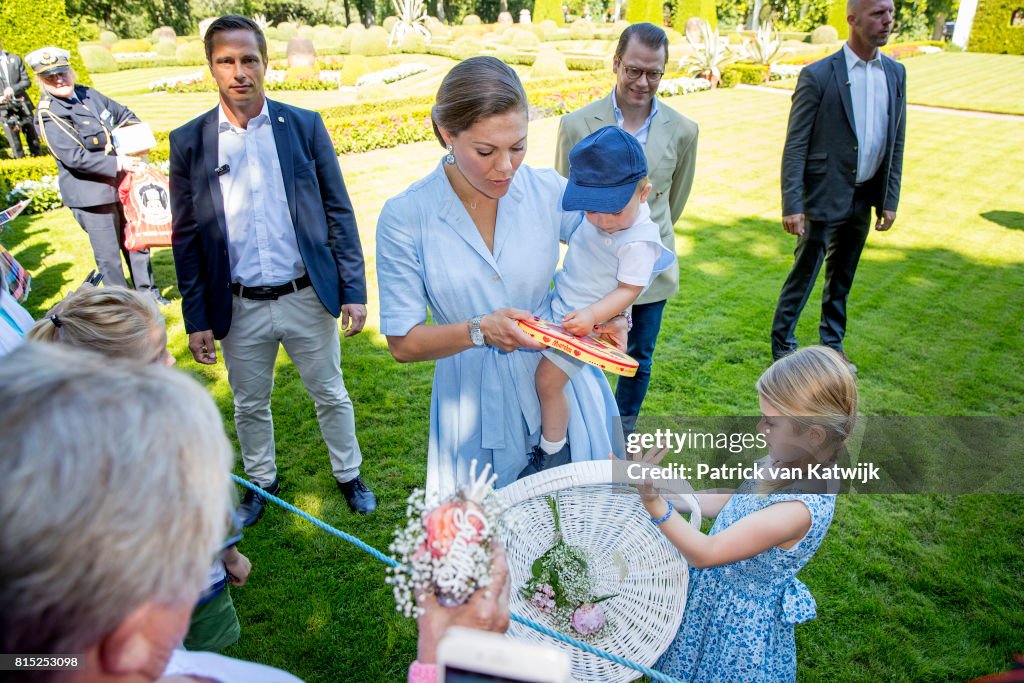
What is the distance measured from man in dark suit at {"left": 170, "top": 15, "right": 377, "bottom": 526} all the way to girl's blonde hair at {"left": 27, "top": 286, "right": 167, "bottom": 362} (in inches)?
38.4

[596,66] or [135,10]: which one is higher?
[135,10]

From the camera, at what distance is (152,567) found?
3.05 ft

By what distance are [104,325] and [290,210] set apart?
4.45 ft

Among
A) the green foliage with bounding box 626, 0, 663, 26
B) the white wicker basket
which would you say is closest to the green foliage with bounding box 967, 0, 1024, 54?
the green foliage with bounding box 626, 0, 663, 26

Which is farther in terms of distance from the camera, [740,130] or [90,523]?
[740,130]

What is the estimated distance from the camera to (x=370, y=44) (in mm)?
32875

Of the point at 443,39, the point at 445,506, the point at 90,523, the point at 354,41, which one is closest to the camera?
the point at 90,523

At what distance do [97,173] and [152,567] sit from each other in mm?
6806

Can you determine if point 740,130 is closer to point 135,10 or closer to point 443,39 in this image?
point 443,39

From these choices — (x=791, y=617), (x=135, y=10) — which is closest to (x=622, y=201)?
(x=791, y=617)

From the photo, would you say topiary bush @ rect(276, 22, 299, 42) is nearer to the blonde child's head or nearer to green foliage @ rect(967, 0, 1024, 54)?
green foliage @ rect(967, 0, 1024, 54)

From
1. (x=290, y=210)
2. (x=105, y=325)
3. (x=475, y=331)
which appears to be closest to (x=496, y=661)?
(x=475, y=331)

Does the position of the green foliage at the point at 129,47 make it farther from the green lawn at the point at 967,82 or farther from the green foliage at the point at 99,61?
the green lawn at the point at 967,82

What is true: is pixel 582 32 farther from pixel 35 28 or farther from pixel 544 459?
pixel 544 459
